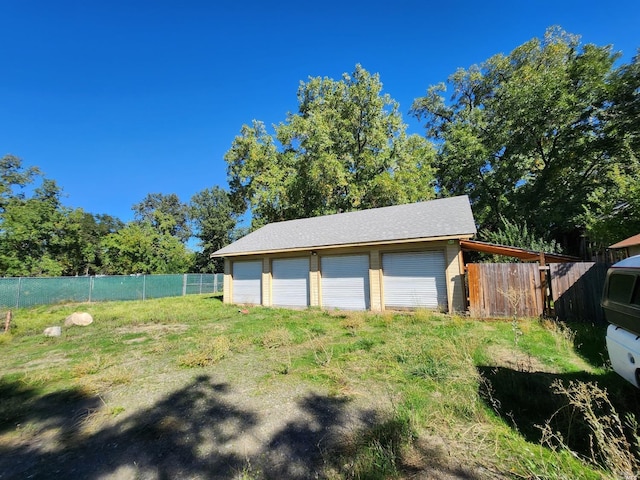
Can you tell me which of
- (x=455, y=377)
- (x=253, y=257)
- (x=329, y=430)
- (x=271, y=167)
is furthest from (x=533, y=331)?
(x=271, y=167)

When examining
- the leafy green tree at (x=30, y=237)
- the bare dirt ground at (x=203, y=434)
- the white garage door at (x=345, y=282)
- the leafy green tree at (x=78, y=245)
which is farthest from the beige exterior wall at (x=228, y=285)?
the leafy green tree at (x=78, y=245)

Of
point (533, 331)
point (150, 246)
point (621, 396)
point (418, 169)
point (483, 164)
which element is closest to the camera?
point (621, 396)

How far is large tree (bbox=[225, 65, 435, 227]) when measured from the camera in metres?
21.6

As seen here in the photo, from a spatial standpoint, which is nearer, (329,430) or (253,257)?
(329,430)

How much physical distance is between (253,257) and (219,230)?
83.2 feet

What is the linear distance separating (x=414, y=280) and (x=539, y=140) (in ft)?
47.6

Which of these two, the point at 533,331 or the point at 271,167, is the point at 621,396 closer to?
the point at 533,331

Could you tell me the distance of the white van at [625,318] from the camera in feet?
8.85

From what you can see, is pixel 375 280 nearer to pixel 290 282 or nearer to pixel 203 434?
pixel 290 282

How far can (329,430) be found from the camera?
10.8ft

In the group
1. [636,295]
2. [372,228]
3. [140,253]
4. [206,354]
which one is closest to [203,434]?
[206,354]

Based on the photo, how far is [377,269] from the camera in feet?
37.7

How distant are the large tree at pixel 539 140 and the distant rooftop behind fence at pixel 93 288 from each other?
21846 millimetres

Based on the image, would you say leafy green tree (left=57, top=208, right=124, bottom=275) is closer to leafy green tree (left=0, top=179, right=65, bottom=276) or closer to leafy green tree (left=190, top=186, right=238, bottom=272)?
leafy green tree (left=0, top=179, right=65, bottom=276)
